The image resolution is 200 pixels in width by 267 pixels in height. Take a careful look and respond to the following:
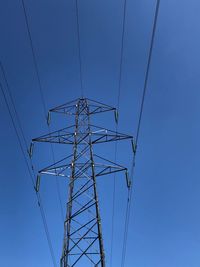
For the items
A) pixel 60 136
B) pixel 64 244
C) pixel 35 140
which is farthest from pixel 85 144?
pixel 64 244

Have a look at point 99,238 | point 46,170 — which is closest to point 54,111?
point 46,170

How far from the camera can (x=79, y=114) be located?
1645 cm

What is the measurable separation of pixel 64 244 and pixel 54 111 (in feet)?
25.5

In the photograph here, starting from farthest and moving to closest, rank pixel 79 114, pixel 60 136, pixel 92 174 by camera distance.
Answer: pixel 79 114 → pixel 60 136 → pixel 92 174

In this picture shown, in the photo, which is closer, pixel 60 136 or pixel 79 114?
pixel 60 136

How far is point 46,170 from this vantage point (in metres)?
14.1

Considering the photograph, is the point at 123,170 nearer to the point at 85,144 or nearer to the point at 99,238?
the point at 85,144

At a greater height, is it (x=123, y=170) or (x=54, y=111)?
(x=54, y=111)

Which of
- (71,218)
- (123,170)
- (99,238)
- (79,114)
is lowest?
(99,238)

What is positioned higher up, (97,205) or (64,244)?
(97,205)

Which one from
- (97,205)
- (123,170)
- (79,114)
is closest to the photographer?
(97,205)

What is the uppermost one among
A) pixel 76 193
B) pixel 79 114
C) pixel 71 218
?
pixel 79 114

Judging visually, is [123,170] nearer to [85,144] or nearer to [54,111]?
[85,144]

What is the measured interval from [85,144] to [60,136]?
125 cm
